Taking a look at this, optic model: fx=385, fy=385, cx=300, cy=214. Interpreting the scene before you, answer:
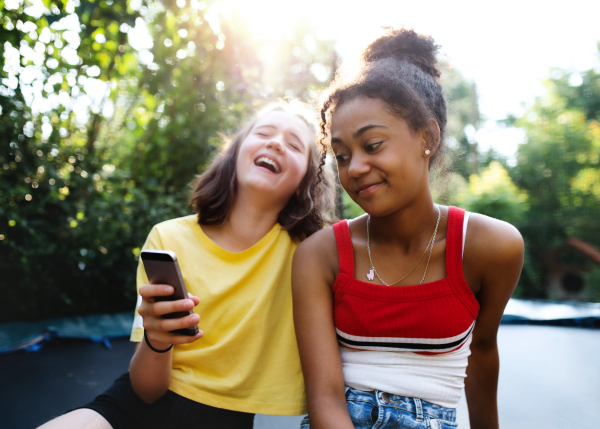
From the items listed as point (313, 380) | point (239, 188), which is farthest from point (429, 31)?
point (313, 380)

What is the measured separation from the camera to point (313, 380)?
0.84 m

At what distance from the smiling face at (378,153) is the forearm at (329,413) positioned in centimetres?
42

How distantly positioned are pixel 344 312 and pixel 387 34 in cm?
70

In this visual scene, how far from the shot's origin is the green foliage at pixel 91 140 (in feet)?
7.02

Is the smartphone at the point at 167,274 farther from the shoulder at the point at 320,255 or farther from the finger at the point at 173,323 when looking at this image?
the shoulder at the point at 320,255

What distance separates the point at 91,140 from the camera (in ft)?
9.08

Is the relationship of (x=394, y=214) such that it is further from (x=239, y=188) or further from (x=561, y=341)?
(x=561, y=341)

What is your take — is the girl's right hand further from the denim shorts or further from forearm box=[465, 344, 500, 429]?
forearm box=[465, 344, 500, 429]

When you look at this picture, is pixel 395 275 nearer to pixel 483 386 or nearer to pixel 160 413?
pixel 483 386

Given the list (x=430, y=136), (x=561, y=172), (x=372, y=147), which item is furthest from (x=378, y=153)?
(x=561, y=172)

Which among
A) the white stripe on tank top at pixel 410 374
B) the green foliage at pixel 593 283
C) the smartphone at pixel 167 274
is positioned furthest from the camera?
the green foliage at pixel 593 283

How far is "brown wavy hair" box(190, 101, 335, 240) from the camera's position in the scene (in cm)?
118

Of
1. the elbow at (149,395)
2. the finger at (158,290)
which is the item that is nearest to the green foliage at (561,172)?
the elbow at (149,395)

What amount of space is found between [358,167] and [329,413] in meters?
0.52
